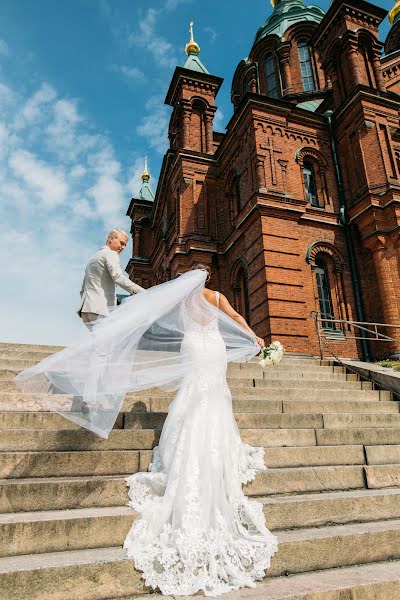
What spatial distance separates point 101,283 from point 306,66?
941 inches

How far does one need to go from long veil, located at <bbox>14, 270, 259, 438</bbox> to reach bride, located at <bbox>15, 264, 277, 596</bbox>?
0.01 meters

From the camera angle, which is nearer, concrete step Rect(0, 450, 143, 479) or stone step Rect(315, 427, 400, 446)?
concrete step Rect(0, 450, 143, 479)

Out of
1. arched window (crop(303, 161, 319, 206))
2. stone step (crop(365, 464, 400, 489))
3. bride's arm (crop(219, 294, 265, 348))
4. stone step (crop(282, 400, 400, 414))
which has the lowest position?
stone step (crop(365, 464, 400, 489))

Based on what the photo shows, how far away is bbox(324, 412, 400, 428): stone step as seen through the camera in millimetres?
5594

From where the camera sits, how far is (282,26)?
2411 centimetres

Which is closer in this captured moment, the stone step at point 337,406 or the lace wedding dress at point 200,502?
the lace wedding dress at point 200,502

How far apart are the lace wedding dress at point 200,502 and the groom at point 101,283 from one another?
1.26 meters

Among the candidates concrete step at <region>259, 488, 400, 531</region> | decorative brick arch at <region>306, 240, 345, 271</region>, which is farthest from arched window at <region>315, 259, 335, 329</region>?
concrete step at <region>259, 488, 400, 531</region>

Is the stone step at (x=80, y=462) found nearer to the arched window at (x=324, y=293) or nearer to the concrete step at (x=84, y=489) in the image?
the concrete step at (x=84, y=489)

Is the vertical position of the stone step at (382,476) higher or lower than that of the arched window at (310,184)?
lower

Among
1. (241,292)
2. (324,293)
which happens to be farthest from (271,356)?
(241,292)

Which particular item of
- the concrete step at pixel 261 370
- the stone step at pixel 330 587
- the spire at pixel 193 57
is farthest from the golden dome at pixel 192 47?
the stone step at pixel 330 587

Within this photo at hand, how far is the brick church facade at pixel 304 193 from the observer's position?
42.5ft

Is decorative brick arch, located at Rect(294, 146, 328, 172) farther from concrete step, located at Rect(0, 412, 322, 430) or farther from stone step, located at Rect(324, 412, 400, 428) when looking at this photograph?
concrete step, located at Rect(0, 412, 322, 430)
